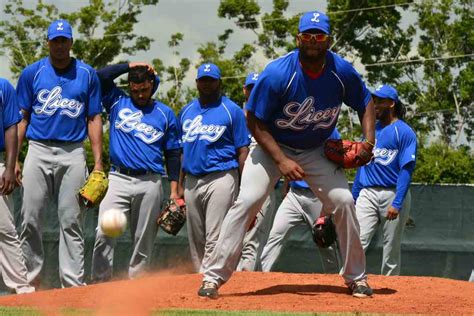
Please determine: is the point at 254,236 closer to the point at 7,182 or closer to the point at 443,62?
the point at 7,182

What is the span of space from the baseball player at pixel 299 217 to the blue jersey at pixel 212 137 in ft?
2.97

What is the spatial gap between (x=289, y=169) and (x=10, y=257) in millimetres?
2909

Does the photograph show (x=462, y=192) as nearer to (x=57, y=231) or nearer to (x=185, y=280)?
(x=57, y=231)

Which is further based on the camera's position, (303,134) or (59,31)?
(59,31)

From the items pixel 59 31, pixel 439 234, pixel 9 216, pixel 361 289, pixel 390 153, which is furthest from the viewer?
pixel 439 234

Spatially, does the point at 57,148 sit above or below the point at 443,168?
above

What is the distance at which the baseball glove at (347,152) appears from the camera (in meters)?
8.65

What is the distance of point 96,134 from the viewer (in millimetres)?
10414

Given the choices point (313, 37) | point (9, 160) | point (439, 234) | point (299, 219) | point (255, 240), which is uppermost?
point (313, 37)

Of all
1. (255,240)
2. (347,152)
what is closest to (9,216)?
(347,152)

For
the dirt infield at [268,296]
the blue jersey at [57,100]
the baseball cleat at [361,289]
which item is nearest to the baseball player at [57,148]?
the blue jersey at [57,100]

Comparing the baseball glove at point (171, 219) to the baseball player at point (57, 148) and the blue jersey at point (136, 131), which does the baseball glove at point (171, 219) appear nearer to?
the blue jersey at point (136, 131)

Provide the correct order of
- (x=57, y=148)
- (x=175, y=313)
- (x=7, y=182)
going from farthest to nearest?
(x=57, y=148) < (x=7, y=182) < (x=175, y=313)

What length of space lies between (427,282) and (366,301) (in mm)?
1630
